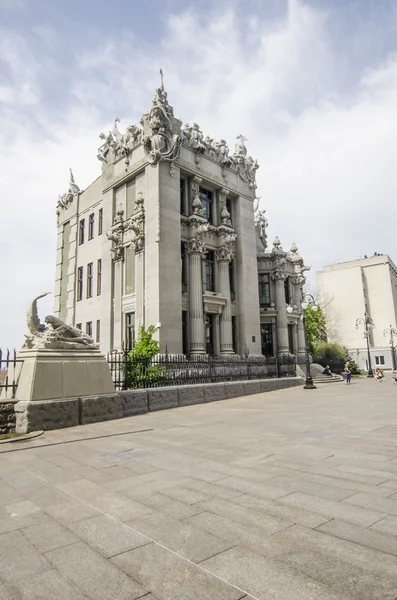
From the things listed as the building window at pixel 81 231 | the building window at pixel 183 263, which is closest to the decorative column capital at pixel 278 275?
the building window at pixel 183 263

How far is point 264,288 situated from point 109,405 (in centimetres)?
2614

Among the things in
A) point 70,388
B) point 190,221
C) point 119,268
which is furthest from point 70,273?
point 70,388

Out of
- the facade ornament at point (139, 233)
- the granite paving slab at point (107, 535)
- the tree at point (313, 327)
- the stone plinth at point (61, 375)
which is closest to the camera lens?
the granite paving slab at point (107, 535)

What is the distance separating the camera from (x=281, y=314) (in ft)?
111

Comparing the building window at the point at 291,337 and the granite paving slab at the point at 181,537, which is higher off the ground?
the building window at the point at 291,337

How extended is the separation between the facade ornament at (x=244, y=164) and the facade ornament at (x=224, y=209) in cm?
304

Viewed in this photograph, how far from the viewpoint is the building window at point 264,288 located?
35062 mm

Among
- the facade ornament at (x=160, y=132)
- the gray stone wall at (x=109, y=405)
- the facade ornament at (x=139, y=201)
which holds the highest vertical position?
the facade ornament at (x=160, y=132)

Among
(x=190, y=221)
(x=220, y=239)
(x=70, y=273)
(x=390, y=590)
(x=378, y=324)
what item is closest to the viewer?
(x=390, y=590)

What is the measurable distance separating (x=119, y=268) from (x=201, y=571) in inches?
1033

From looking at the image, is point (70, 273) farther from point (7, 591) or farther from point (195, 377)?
point (7, 591)

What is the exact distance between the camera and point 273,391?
21656mm

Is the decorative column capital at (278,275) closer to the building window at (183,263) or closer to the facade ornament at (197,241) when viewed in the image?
the facade ornament at (197,241)

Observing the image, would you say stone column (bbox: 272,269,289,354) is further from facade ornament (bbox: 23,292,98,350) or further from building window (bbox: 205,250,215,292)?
facade ornament (bbox: 23,292,98,350)
